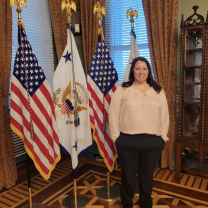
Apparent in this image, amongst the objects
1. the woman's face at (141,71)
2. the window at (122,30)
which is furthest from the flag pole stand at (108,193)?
the window at (122,30)

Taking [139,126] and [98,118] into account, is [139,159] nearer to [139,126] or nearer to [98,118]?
[139,126]

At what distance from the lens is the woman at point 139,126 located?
2.03 metres

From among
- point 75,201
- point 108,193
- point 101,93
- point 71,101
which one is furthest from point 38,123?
point 108,193

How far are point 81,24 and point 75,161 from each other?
2.28 metres

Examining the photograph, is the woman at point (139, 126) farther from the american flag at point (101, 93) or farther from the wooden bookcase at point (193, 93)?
the wooden bookcase at point (193, 93)

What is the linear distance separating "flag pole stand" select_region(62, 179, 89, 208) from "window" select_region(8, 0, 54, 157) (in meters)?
1.07

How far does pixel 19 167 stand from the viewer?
3076mm

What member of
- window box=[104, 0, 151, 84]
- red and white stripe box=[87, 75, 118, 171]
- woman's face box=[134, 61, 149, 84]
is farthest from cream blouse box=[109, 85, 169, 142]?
window box=[104, 0, 151, 84]

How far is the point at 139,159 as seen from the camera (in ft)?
7.02

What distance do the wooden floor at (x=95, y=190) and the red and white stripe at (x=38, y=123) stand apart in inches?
20.7

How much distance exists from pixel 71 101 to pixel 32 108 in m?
0.40

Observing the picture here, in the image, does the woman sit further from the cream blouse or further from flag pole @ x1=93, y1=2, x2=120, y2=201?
flag pole @ x1=93, y1=2, x2=120, y2=201

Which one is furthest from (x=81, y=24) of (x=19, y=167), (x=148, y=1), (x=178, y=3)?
(x=19, y=167)

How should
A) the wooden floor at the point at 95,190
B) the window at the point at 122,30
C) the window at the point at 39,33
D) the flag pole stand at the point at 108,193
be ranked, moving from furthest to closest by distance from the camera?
the window at the point at 122,30 → the window at the point at 39,33 → the flag pole stand at the point at 108,193 → the wooden floor at the point at 95,190
